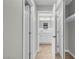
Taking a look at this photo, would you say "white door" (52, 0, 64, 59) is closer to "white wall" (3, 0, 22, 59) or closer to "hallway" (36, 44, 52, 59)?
"white wall" (3, 0, 22, 59)

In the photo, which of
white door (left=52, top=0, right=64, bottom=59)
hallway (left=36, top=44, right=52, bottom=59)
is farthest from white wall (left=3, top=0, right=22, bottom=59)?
hallway (left=36, top=44, right=52, bottom=59)

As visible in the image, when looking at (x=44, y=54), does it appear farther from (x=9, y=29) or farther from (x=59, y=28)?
(x=9, y=29)

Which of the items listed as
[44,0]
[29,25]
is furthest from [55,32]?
[44,0]

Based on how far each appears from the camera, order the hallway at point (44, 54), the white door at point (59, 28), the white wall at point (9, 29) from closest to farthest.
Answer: the white wall at point (9, 29) → the white door at point (59, 28) → the hallway at point (44, 54)

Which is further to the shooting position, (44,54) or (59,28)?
(44,54)

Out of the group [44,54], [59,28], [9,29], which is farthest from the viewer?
[44,54]

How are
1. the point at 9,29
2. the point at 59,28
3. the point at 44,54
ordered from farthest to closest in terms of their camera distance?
the point at 44,54, the point at 59,28, the point at 9,29

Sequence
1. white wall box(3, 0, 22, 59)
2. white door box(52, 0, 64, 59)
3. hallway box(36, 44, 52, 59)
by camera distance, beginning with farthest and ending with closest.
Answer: hallway box(36, 44, 52, 59) < white door box(52, 0, 64, 59) < white wall box(3, 0, 22, 59)

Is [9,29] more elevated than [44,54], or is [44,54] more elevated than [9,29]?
[9,29]

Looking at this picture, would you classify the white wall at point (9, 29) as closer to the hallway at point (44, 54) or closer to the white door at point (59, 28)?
the white door at point (59, 28)

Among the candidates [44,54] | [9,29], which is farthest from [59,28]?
[44,54]

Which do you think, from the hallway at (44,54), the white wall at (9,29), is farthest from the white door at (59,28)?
the hallway at (44,54)

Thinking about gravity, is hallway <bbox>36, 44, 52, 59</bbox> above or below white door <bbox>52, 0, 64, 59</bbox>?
below
